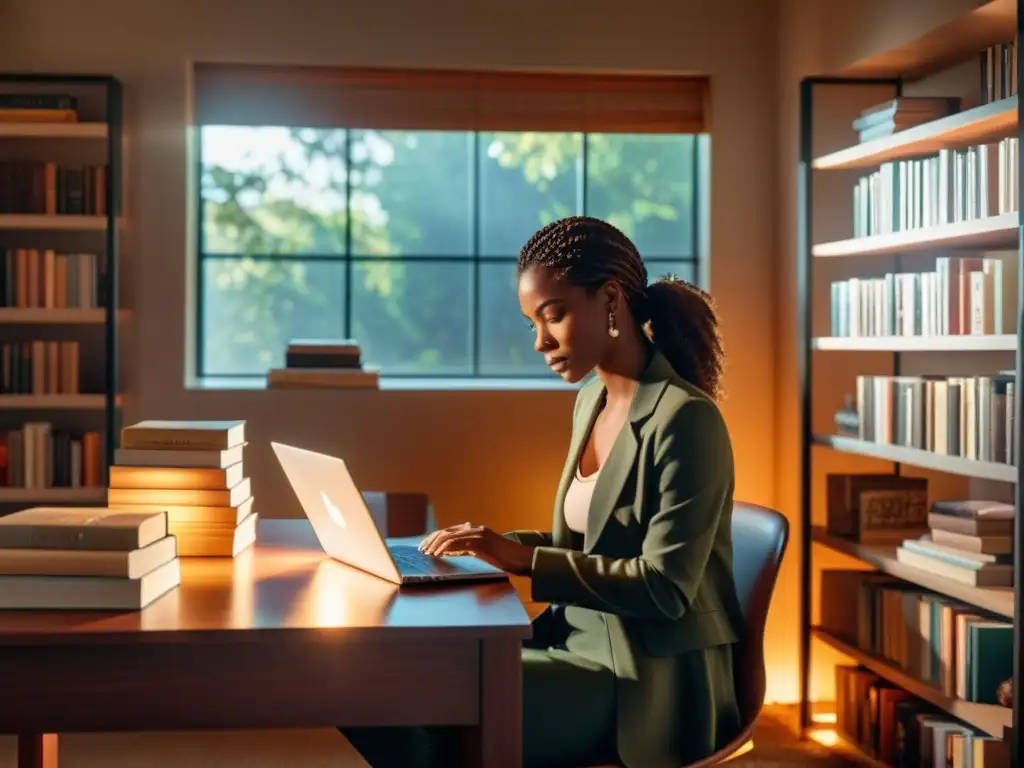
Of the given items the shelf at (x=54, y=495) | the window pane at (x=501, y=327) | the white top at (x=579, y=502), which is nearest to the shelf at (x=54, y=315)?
the shelf at (x=54, y=495)

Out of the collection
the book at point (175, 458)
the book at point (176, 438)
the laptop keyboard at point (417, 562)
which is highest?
the book at point (176, 438)

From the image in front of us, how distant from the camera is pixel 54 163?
4293mm

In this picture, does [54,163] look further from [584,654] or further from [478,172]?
[584,654]

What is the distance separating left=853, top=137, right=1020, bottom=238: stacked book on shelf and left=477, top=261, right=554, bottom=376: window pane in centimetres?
137

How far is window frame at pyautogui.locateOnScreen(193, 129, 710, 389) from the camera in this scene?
14.9 ft

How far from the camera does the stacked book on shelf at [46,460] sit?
4.16 m

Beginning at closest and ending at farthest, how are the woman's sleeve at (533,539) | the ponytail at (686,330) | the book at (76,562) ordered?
the book at (76,562) < the ponytail at (686,330) < the woman's sleeve at (533,539)

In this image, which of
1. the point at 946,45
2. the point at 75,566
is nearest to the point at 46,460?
the point at 75,566

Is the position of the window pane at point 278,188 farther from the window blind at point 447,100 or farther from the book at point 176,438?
the book at point 176,438

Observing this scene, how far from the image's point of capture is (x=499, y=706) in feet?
5.48

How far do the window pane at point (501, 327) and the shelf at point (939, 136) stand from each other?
4.13 feet

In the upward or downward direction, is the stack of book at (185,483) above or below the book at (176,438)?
below

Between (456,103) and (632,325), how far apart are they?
2.38 m

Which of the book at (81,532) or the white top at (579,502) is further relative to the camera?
the white top at (579,502)
